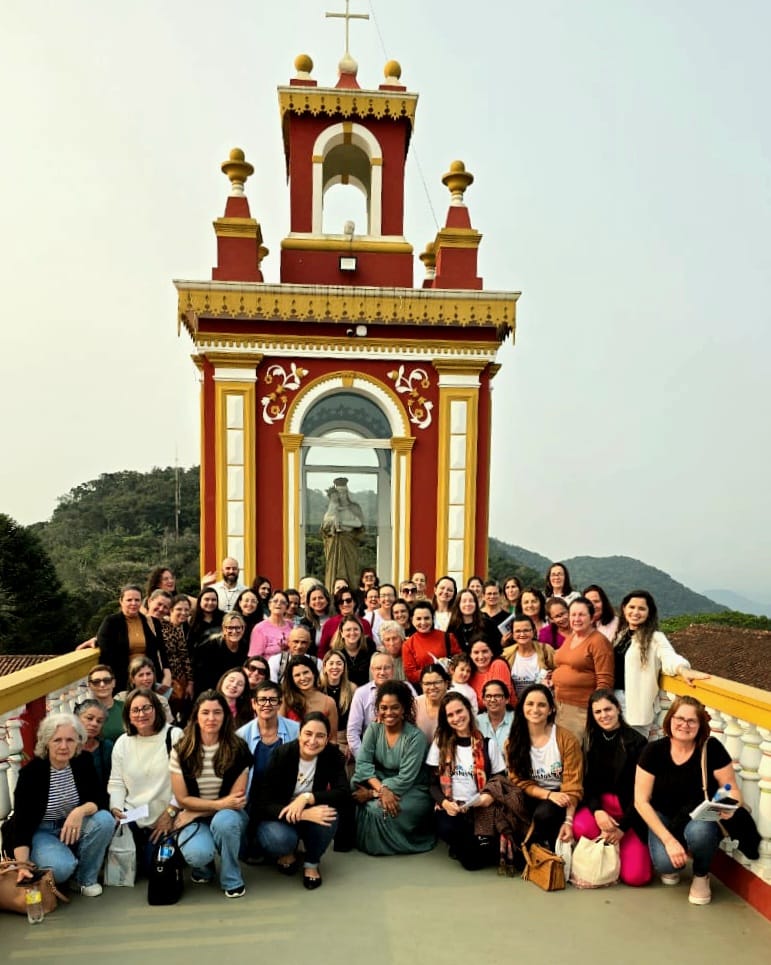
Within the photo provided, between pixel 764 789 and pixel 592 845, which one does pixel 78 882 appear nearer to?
pixel 592 845

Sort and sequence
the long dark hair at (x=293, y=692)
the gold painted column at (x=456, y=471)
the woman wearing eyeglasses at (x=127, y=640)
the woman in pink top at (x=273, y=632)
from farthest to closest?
the gold painted column at (x=456, y=471), the woman in pink top at (x=273, y=632), the woman wearing eyeglasses at (x=127, y=640), the long dark hair at (x=293, y=692)

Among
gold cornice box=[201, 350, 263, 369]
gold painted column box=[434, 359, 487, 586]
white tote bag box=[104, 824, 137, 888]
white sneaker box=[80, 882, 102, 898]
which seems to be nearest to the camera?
white sneaker box=[80, 882, 102, 898]

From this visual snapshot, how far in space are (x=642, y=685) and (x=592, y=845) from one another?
1256 mm

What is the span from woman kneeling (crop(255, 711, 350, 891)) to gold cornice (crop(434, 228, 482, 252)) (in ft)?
25.0

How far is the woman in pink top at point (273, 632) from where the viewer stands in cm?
587

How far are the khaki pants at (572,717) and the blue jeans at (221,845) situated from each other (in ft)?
6.80

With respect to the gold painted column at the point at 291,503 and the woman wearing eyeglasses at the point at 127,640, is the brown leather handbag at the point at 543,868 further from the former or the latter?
the gold painted column at the point at 291,503

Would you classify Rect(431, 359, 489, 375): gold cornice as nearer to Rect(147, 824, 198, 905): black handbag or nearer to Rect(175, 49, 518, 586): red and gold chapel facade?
Rect(175, 49, 518, 586): red and gold chapel facade

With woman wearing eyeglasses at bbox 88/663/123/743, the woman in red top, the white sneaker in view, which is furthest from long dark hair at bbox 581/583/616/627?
the white sneaker

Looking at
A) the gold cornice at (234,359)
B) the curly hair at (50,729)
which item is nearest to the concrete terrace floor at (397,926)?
the curly hair at (50,729)

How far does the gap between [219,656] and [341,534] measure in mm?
5528

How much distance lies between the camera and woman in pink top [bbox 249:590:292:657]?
5.87m

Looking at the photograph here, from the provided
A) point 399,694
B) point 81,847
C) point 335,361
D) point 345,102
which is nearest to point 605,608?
point 399,694

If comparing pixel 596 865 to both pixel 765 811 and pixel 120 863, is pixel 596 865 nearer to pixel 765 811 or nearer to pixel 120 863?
pixel 765 811
